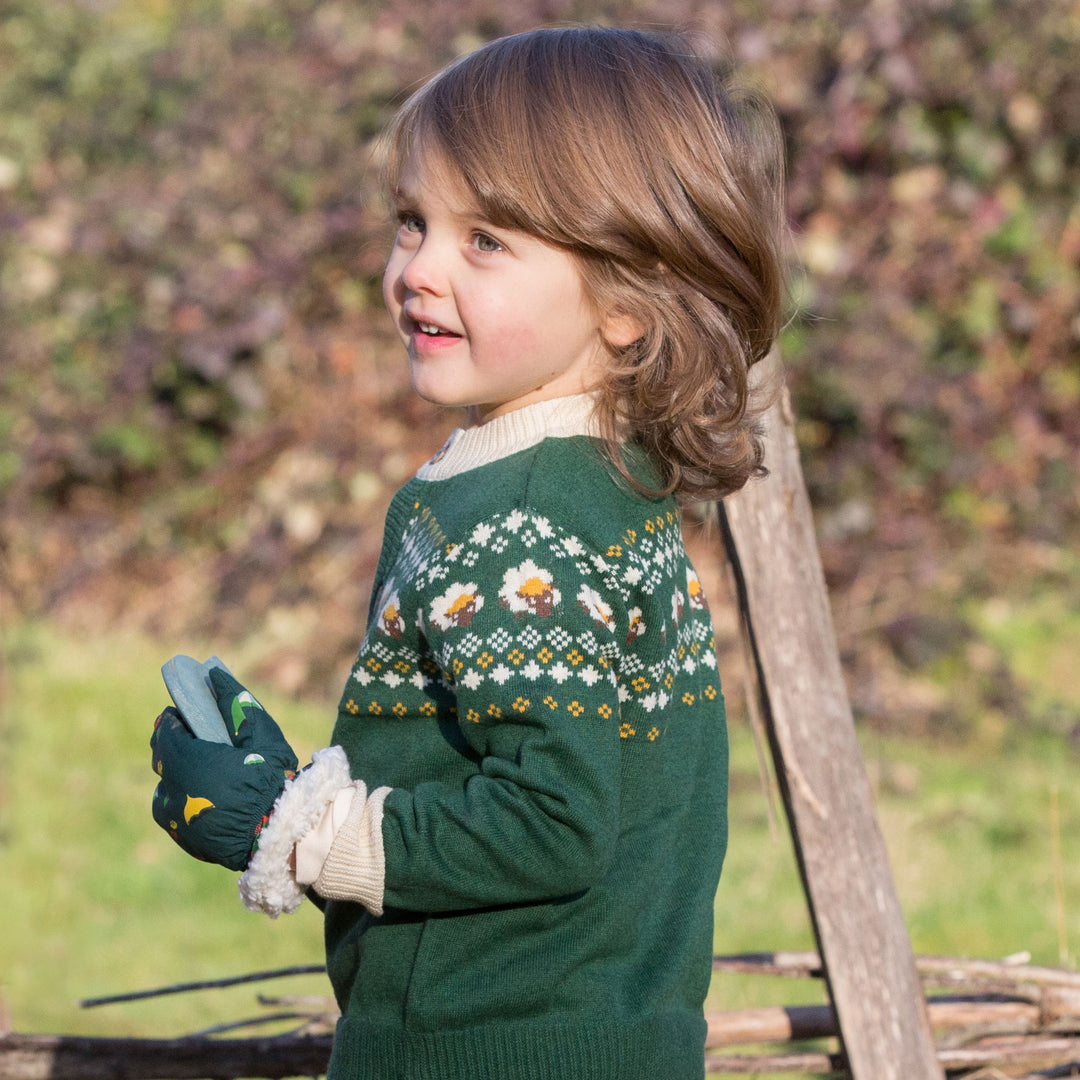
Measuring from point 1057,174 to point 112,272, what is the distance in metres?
3.73

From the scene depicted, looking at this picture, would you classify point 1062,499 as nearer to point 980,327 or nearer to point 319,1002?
point 980,327

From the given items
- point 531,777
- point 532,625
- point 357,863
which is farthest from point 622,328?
→ point 357,863

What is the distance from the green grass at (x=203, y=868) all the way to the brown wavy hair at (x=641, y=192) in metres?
1.98

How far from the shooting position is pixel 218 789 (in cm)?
142

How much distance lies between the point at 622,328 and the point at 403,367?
3738 millimetres

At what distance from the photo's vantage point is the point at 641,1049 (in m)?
1.54

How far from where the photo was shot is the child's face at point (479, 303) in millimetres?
1546

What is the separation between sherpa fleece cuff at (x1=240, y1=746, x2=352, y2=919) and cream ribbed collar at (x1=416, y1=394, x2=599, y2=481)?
1.28ft

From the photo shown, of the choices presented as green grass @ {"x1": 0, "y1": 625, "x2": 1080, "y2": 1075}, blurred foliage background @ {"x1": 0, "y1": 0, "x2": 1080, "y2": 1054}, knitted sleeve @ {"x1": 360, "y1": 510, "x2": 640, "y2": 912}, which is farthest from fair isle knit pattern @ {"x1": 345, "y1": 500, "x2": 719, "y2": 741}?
blurred foliage background @ {"x1": 0, "y1": 0, "x2": 1080, "y2": 1054}

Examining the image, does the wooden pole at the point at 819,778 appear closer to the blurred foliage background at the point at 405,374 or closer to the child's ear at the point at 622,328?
the child's ear at the point at 622,328

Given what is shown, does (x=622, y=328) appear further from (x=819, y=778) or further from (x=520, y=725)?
(x=819, y=778)

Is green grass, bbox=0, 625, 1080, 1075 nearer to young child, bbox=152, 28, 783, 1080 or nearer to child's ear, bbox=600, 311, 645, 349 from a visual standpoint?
young child, bbox=152, 28, 783, 1080

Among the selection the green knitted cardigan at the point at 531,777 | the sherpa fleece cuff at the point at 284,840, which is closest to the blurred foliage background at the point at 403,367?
the green knitted cardigan at the point at 531,777

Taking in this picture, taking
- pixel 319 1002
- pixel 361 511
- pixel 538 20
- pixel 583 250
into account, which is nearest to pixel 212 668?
pixel 583 250
